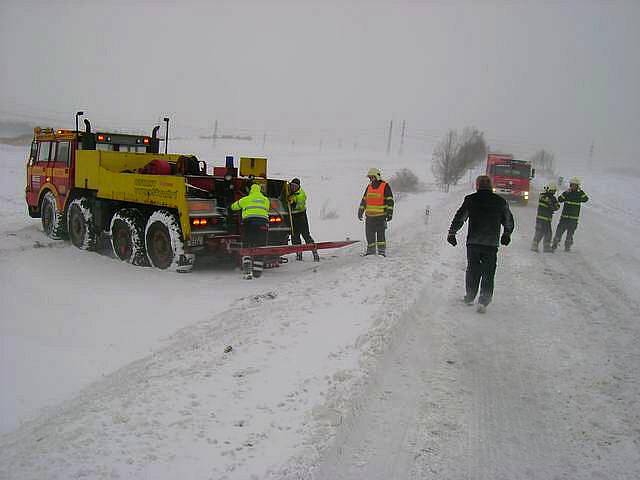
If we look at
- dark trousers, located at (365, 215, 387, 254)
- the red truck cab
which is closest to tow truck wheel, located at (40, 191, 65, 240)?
dark trousers, located at (365, 215, 387, 254)

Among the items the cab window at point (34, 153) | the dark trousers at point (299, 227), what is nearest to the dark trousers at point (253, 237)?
the dark trousers at point (299, 227)

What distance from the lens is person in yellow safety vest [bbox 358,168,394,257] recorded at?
365 inches

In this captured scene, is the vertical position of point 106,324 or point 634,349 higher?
point 634,349

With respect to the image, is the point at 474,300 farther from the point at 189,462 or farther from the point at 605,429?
the point at 189,462

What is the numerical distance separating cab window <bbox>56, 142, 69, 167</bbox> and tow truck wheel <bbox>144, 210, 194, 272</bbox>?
3.84 meters

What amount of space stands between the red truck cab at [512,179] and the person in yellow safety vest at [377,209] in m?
17.1

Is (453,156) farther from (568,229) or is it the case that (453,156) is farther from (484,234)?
(484,234)

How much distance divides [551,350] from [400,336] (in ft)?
5.16

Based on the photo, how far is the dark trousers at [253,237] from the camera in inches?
341

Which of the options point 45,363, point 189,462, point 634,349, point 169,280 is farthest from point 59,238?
point 634,349

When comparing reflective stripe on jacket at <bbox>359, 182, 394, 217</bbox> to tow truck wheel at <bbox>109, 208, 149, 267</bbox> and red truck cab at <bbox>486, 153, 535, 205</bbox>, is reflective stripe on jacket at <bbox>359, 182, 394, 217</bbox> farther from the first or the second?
red truck cab at <bbox>486, 153, 535, 205</bbox>

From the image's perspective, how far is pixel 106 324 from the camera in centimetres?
618

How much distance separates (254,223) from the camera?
340 inches

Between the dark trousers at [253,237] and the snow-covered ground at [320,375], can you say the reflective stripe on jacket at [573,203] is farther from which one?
the dark trousers at [253,237]
